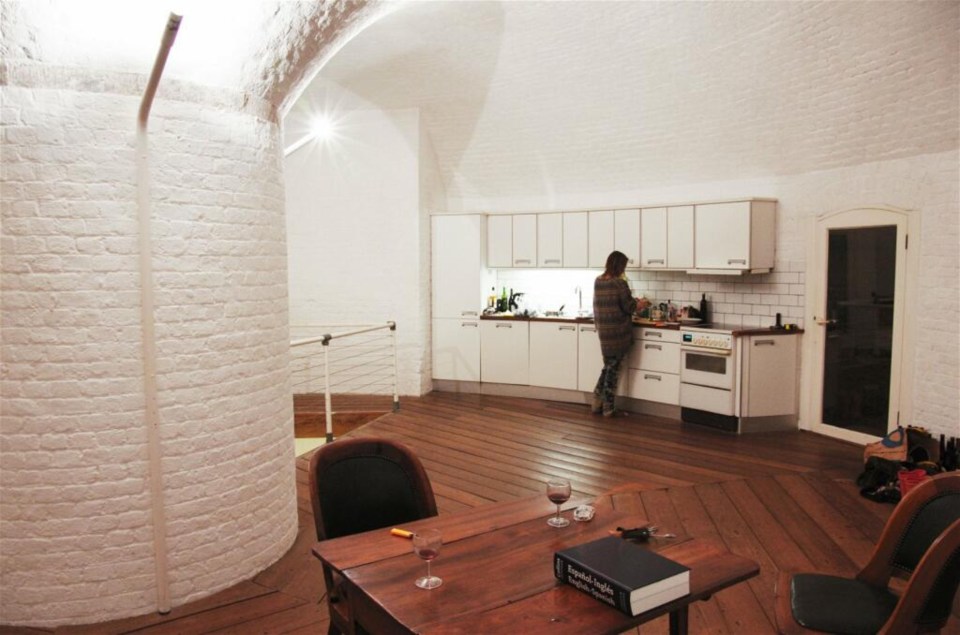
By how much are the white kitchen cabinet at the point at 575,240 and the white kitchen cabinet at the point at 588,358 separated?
0.78m

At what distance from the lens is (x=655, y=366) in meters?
7.16

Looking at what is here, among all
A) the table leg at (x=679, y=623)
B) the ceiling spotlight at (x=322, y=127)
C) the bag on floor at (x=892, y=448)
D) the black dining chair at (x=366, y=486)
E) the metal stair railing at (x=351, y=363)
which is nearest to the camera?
the table leg at (x=679, y=623)

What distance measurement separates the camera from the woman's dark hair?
23.0ft

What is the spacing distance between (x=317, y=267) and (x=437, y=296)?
1551 mm

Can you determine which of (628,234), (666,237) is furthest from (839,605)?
(628,234)

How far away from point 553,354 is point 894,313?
135 inches

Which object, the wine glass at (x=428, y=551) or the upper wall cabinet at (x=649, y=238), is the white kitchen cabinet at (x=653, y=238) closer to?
the upper wall cabinet at (x=649, y=238)

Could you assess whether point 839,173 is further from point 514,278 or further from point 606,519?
point 606,519

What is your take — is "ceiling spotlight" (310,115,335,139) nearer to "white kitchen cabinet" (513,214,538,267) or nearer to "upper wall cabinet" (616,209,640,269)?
"white kitchen cabinet" (513,214,538,267)

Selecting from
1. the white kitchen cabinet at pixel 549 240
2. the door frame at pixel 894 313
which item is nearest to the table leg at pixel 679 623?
the door frame at pixel 894 313

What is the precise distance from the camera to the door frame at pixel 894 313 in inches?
224

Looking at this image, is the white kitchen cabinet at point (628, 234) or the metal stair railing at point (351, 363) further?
the metal stair railing at point (351, 363)

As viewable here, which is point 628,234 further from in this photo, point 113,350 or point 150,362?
point 113,350

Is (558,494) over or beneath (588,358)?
over
